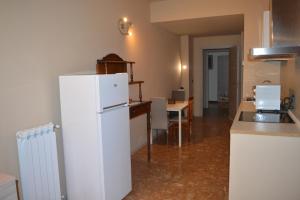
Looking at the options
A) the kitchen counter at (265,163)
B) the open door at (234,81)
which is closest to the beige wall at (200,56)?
the open door at (234,81)

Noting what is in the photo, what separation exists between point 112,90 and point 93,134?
0.46m

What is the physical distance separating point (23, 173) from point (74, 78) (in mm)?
925

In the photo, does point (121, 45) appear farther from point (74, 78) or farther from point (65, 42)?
point (74, 78)

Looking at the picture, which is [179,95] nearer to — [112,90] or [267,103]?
[267,103]

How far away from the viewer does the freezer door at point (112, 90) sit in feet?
7.44

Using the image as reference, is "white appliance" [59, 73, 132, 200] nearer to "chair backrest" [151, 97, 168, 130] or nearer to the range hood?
the range hood

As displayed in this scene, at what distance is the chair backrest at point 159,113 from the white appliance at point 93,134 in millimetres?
1988

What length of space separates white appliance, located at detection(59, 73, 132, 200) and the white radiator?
178 mm

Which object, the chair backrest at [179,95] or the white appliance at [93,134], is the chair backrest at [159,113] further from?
the white appliance at [93,134]

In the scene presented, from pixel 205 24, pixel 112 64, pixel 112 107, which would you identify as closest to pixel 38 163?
pixel 112 107

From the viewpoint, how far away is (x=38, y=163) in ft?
7.23

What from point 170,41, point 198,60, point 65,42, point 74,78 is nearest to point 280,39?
point 74,78

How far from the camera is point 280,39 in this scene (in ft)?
6.81

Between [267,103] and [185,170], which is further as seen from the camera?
[185,170]
